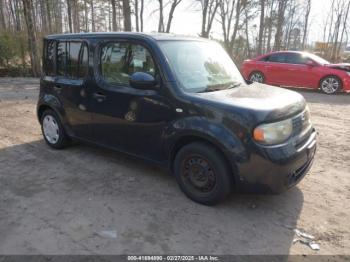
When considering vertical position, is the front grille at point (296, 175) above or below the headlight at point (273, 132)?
below

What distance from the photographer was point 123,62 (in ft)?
13.7

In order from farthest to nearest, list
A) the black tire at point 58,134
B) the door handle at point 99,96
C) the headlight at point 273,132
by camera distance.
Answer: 1. the black tire at point 58,134
2. the door handle at point 99,96
3. the headlight at point 273,132

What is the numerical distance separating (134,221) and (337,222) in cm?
215

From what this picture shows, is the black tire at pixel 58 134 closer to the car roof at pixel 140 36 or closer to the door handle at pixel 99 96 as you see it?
the door handle at pixel 99 96

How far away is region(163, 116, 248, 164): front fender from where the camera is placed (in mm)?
3252

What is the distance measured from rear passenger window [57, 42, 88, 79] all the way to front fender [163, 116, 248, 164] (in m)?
1.80

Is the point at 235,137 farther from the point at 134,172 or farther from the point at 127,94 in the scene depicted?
the point at 134,172

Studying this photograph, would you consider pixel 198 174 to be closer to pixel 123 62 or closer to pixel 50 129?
pixel 123 62

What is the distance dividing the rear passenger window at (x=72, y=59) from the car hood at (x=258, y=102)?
195 cm

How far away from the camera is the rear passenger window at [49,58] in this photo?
515 cm

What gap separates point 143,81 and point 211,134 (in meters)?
1.01

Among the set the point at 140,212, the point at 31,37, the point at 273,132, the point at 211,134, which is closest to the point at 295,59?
the point at 273,132

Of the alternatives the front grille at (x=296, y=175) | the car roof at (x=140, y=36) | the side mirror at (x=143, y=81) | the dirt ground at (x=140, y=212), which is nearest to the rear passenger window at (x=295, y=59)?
the dirt ground at (x=140, y=212)

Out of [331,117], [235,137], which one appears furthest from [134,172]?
[331,117]
